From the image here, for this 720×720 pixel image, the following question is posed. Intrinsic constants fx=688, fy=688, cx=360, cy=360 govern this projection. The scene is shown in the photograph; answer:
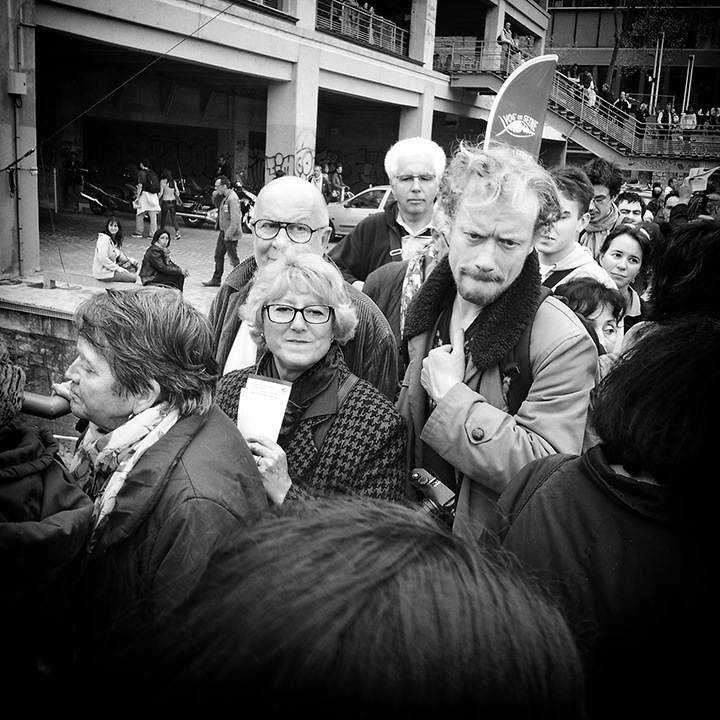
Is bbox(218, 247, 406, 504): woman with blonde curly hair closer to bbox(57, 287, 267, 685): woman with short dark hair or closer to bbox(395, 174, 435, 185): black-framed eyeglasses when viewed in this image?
bbox(57, 287, 267, 685): woman with short dark hair

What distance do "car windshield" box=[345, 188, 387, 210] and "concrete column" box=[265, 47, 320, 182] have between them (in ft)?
Result: 4.79

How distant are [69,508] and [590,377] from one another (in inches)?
58.5

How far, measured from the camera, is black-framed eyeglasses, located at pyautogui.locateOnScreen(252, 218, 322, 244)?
10.1ft

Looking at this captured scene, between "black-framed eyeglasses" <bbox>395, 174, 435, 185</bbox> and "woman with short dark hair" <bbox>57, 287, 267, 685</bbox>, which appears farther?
"black-framed eyeglasses" <bbox>395, 174, 435, 185</bbox>

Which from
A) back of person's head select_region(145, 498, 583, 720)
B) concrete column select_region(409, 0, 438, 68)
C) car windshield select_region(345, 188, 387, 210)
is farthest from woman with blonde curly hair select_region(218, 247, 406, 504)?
concrete column select_region(409, 0, 438, 68)

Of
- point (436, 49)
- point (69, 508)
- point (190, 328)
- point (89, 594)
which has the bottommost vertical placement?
point (89, 594)

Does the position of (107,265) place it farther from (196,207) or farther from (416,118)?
(416,118)

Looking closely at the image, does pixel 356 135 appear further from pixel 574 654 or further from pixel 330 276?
pixel 574 654

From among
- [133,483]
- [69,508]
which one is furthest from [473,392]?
[69,508]

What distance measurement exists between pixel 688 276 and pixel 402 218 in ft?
6.57

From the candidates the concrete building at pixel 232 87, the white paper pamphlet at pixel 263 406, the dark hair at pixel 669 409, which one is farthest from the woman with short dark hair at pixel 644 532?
the concrete building at pixel 232 87

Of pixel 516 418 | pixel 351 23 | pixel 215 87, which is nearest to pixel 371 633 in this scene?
pixel 516 418

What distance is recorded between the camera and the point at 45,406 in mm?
2467

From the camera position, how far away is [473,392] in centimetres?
202
